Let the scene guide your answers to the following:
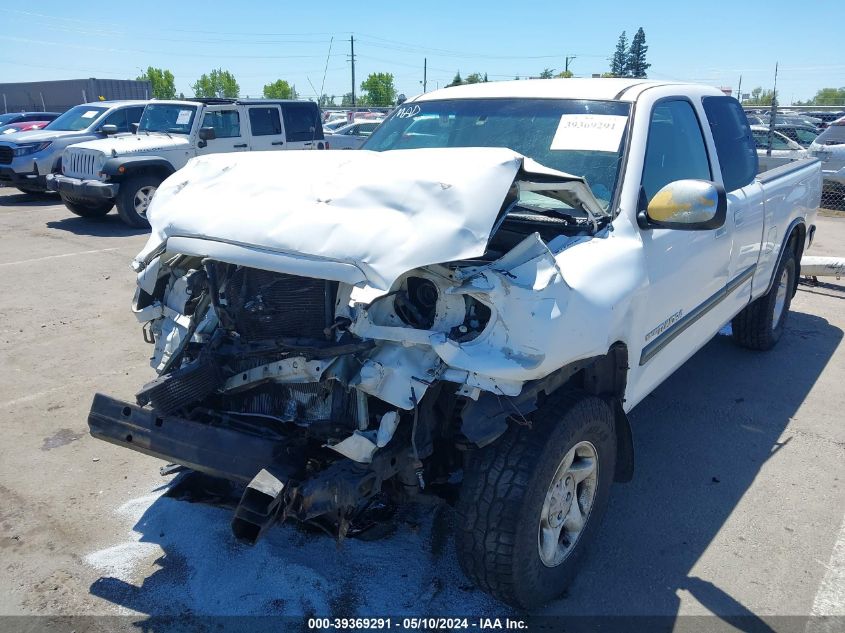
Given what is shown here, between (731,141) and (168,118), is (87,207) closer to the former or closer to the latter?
(168,118)

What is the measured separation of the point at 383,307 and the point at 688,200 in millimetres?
1354

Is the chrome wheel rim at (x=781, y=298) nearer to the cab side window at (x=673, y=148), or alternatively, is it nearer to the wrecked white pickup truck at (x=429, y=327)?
the cab side window at (x=673, y=148)

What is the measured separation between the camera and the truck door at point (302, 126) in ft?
42.1

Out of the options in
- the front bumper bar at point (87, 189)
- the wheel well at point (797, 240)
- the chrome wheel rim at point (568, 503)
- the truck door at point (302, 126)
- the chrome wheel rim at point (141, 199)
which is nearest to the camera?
the chrome wheel rim at point (568, 503)

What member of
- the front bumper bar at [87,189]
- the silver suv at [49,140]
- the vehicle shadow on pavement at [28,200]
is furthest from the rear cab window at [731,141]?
the vehicle shadow on pavement at [28,200]

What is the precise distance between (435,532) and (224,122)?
10454 millimetres

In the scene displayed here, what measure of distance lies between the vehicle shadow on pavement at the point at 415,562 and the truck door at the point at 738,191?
3.52 ft

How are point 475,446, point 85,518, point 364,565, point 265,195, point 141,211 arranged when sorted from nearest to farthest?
point 475,446 → point 265,195 → point 364,565 → point 85,518 → point 141,211

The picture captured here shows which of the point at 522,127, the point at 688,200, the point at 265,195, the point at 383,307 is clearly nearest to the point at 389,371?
the point at 383,307

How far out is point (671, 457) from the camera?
4035mm

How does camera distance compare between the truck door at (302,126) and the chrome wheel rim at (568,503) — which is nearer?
the chrome wheel rim at (568,503)

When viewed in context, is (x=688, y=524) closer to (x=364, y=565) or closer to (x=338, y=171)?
(x=364, y=565)

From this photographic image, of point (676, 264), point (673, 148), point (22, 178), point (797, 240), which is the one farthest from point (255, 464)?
point (22, 178)

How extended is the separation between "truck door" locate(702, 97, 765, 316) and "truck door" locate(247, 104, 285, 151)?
9.29m
